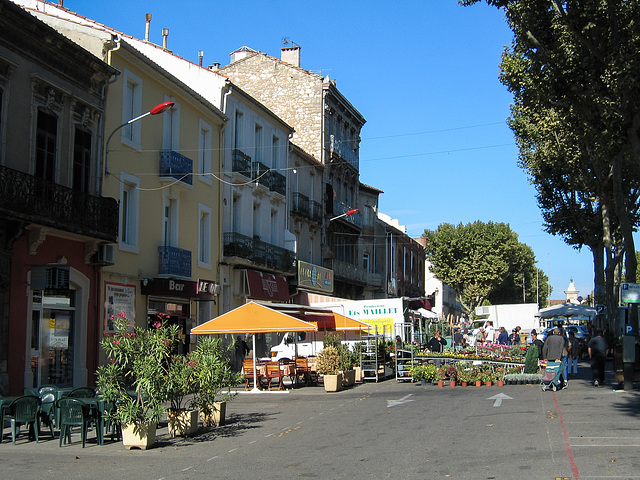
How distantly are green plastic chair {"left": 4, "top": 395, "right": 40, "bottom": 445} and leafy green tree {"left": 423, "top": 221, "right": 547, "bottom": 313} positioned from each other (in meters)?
58.7

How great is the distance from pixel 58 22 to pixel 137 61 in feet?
8.01

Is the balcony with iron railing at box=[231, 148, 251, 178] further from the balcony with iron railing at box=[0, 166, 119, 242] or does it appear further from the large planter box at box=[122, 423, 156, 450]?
the large planter box at box=[122, 423, 156, 450]

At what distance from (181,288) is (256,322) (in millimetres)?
4912

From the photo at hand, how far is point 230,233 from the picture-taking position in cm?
2975

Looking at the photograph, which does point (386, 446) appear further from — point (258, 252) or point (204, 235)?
point (258, 252)

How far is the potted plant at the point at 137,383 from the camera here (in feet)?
37.5

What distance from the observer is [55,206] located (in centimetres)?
1800

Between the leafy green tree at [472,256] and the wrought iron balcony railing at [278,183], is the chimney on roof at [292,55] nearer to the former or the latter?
the wrought iron balcony railing at [278,183]

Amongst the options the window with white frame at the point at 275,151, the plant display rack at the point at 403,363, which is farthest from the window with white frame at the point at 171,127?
the plant display rack at the point at 403,363

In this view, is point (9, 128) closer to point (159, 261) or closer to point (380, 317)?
point (159, 261)

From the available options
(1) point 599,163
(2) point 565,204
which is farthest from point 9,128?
(2) point 565,204

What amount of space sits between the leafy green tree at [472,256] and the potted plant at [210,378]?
185 feet

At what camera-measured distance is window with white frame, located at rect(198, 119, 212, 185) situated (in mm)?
27828

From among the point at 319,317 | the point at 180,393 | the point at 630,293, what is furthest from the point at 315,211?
the point at 180,393
